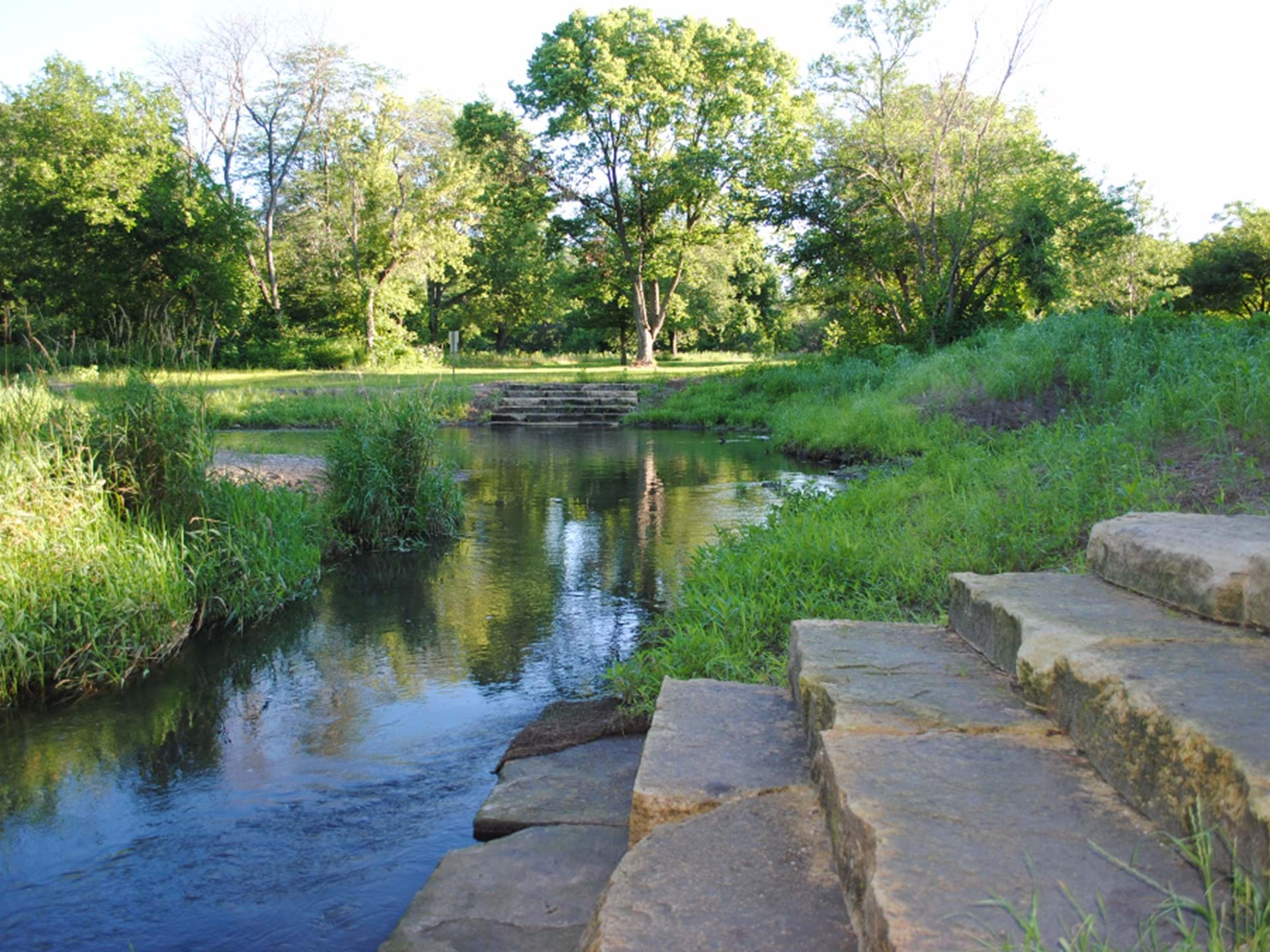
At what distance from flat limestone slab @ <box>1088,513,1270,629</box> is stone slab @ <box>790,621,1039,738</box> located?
22.7 inches

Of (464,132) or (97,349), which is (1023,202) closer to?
(464,132)

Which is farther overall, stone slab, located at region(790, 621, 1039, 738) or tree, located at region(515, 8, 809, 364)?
tree, located at region(515, 8, 809, 364)

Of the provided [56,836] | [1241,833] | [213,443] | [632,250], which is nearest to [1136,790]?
[1241,833]

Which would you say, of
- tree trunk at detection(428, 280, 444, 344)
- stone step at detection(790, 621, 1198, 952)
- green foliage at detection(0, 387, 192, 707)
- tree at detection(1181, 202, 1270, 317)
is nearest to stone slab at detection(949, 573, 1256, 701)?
stone step at detection(790, 621, 1198, 952)

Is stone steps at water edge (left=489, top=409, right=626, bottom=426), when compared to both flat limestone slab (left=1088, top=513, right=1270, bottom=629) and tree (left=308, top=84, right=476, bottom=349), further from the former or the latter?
flat limestone slab (left=1088, top=513, right=1270, bottom=629)

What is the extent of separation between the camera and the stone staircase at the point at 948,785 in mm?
1691

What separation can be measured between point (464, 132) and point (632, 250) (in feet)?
21.9

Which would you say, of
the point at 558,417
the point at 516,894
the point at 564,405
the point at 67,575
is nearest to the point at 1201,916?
the point at 516,894

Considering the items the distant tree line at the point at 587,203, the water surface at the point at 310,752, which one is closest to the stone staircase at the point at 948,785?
the water surface at the point at 310,752

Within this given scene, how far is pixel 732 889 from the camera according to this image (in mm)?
2033

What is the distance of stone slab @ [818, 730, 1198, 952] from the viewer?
1.58 meters

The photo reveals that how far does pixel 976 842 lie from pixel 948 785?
26 centimetres

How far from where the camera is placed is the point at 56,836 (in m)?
3.64

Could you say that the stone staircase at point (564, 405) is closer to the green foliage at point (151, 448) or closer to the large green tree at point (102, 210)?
the large green tree at point (102, 210)
